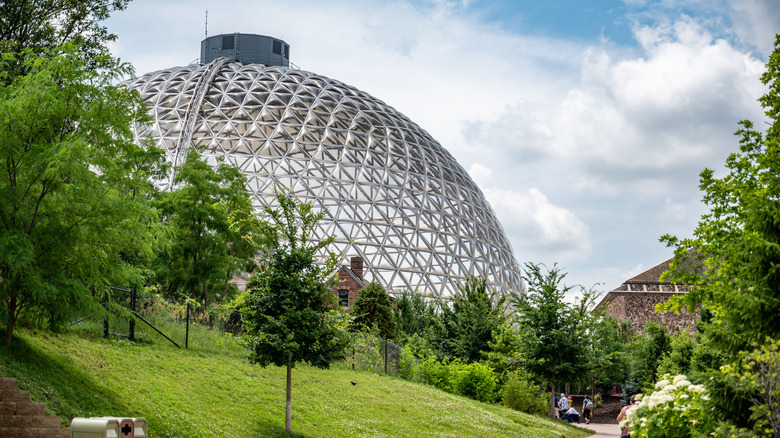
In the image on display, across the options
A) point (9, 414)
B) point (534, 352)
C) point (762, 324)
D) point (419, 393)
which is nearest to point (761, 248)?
point (762, 324)

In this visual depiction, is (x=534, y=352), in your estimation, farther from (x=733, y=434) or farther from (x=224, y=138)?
(x=224, y=138)

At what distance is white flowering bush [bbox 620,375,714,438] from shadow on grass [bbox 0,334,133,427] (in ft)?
28.0

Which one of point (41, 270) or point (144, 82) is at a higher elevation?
point (144, 82)

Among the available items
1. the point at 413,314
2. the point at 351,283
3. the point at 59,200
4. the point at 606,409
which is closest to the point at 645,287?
the point at 606,409

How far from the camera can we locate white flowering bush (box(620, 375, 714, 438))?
983 centimetres

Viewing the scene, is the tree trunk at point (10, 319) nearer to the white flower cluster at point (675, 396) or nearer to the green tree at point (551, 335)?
the white flower cluster at point (675, 396)

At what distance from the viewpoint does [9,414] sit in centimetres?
1092

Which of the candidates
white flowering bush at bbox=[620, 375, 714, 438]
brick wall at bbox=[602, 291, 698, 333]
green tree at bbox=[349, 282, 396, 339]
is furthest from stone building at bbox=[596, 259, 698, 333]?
white flowering bush at bbox=[620, 375, 714, 438]

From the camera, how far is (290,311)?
15648 mm

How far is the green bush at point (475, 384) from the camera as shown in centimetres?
2809

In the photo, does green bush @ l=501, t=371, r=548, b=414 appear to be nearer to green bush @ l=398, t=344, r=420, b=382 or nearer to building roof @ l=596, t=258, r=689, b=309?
green bush @ l=398, t=344, r=420, b=382

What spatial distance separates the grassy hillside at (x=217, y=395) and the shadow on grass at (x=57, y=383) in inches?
0.9

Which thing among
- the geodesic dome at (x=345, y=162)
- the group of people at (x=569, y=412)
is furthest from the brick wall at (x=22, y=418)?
the geodesic dome at (x=345, y=162)

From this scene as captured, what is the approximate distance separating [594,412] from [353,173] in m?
21.9
